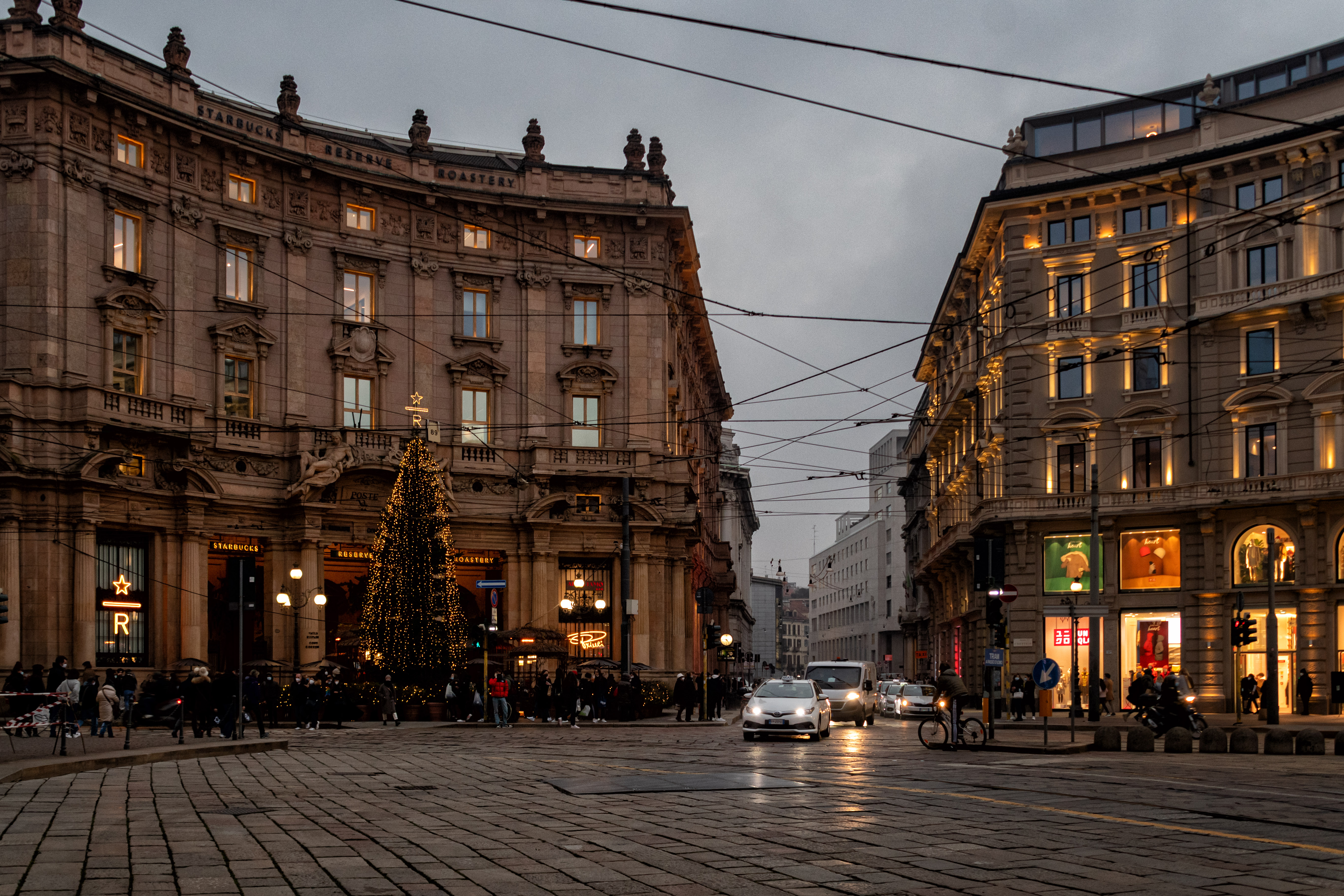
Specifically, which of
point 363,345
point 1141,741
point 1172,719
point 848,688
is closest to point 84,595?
point 363,345

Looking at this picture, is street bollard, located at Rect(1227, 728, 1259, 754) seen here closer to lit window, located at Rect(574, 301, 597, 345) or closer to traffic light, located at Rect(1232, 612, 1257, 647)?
traffic light, located at Rect(1232, 612, 1257, 647)

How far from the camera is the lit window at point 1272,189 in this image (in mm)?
44719

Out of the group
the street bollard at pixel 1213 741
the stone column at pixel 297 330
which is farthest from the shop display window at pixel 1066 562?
the stone column at pixel 297 330

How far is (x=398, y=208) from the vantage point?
1852 inches

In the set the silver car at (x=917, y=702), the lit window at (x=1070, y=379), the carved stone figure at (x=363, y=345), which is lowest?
the silver car at (x=917, y=702)

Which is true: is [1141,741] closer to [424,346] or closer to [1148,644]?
[1148,644]

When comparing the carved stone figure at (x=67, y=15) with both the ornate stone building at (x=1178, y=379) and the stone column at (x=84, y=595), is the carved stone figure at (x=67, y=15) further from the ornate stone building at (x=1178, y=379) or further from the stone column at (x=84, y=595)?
the ornate stone building at (x=1178, y=379)

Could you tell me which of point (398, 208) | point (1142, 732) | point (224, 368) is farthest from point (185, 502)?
point (1142, 732)

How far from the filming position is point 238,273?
43.7 meters

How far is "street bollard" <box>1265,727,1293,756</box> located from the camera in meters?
23.9

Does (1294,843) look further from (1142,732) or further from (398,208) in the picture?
(398,208)

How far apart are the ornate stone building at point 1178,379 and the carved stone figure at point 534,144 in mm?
15837

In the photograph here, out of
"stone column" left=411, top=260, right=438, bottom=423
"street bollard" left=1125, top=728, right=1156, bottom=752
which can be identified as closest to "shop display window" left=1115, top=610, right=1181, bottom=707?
"street bollard" left=1125, top=728, right=1156, bottom=752

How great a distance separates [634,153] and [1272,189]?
21221 mm
